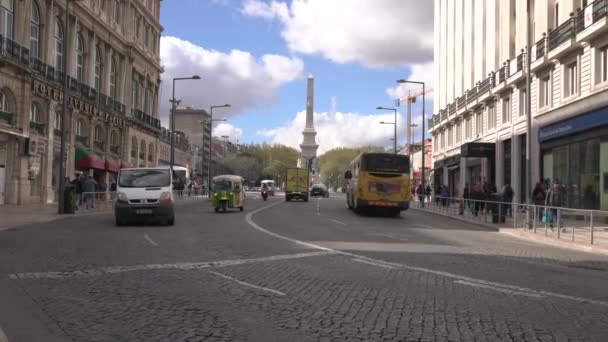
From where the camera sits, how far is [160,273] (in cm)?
925

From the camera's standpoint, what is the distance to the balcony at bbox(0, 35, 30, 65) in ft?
94.1

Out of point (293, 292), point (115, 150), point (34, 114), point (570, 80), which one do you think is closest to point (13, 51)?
point (34, 114)

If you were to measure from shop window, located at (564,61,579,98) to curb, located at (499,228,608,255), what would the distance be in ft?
32.5

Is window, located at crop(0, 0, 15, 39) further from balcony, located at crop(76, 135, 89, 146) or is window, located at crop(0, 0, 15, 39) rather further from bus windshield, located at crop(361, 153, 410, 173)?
bus windshield, located at crop(361, 153, 410, 173)

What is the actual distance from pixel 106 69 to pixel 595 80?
1375 inches

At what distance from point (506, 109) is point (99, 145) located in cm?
3013

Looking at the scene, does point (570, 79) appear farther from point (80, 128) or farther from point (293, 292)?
point (80, 128)

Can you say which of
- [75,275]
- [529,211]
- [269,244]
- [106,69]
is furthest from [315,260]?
[106,69]

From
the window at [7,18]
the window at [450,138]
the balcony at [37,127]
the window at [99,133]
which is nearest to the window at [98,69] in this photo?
the window at [99,133]

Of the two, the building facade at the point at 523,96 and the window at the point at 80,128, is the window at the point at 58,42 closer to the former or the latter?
the window at the point at 80,128

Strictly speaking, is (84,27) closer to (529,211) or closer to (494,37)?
(494,37)

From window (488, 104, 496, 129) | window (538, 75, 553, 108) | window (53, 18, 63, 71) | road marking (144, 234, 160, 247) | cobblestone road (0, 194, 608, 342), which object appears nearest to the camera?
cobblestone road (0, 194, 608, 342)

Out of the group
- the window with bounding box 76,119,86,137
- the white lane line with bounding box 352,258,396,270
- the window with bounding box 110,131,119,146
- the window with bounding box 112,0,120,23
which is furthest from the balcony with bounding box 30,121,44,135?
the white lane line with bounding box 352,258,396,270

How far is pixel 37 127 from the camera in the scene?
33.8 meters
